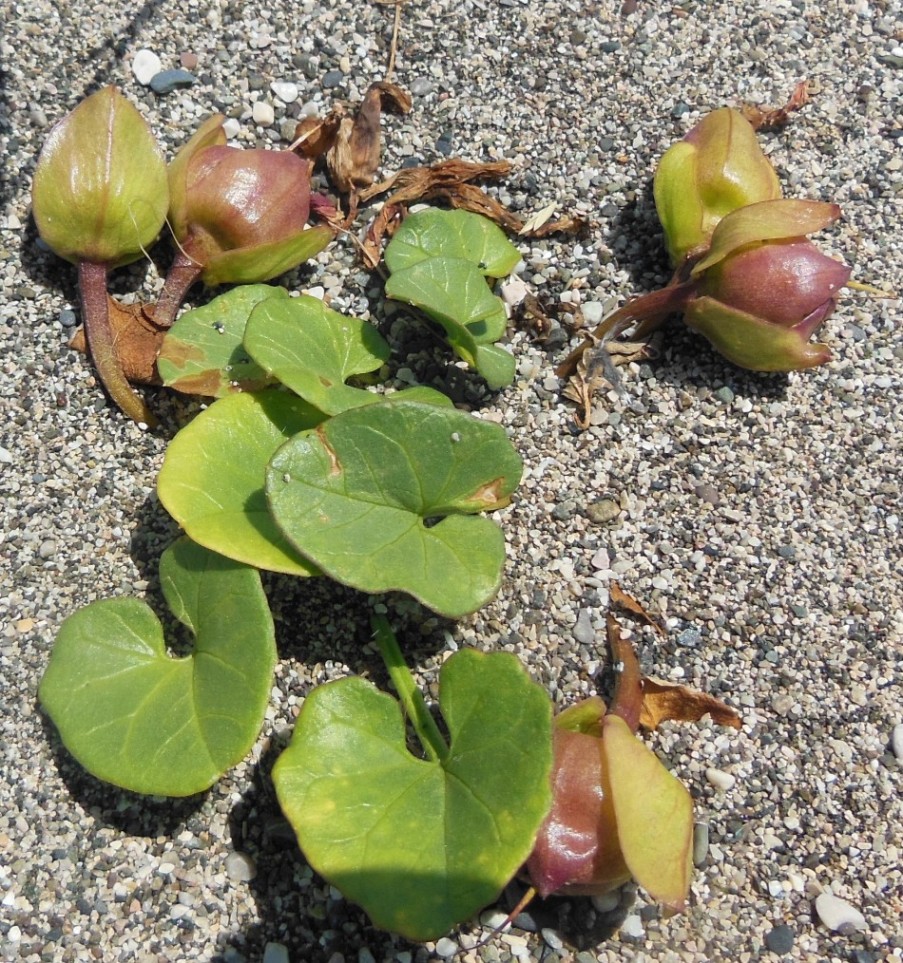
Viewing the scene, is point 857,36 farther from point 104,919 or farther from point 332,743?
point 104,919

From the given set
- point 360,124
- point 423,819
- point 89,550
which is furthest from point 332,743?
point 360,124

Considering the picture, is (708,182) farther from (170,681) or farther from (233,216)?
(170,681)

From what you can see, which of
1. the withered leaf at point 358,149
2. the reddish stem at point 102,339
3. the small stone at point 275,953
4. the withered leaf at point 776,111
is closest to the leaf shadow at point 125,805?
the small stone at point 275,953

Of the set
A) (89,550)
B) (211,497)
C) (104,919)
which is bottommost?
(104,919)

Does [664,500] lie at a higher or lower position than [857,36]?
lower

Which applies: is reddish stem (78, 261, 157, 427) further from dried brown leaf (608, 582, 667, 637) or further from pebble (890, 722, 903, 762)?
pebble (890, 722, 903, 762)

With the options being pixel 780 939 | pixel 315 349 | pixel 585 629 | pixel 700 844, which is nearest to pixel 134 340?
pixel 315 349

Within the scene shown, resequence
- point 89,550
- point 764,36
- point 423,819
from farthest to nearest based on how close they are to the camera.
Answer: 1. point 764,36
2. point 89,550
3. point 423,819

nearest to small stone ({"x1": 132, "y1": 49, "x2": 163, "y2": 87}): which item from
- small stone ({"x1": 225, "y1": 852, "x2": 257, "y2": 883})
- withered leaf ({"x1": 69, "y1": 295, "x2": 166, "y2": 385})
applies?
withered leaf ({"x1": 69, "y1": 295, "x2": 166, "y2": 385})
